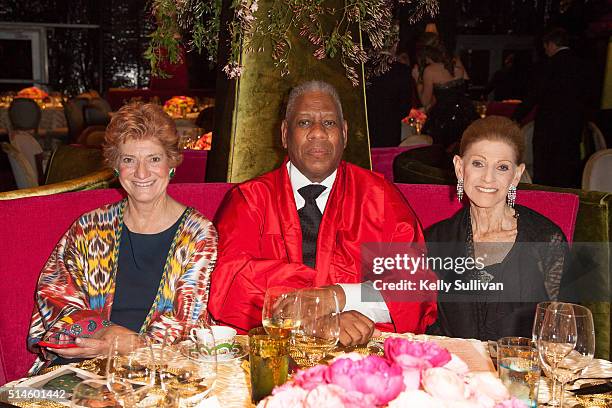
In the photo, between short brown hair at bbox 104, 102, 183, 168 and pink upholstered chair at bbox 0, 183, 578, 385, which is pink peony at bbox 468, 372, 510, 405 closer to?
short brown hair at bbox 104, 102, 183, 168

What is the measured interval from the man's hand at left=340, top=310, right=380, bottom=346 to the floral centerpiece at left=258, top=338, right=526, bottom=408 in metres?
0.96

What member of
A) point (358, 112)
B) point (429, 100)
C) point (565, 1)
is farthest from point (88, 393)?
point (565, 1)

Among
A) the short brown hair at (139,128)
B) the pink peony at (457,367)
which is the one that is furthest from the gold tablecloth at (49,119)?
the pink peony at (457,367)

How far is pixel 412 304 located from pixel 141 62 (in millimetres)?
12891

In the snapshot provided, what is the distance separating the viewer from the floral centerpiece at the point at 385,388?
1085 mm

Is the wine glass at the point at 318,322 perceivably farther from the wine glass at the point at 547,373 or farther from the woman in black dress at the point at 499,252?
the woman in black dress at the point at 499,252

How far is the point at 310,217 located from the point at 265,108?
0.84m

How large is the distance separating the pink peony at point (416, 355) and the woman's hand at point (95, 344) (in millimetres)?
1374

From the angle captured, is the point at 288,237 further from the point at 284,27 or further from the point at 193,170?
the point at 193,170

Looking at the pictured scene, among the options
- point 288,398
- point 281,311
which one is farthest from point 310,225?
point 288,398

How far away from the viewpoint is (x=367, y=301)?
2748mm

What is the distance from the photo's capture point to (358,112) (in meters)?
3.74

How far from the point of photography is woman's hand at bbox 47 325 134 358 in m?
2.42

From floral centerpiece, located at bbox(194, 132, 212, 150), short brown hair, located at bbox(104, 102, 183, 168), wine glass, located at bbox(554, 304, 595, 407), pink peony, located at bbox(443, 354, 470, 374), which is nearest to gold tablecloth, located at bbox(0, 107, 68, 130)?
floral centerpiece, located at bbox(194, 132, 212, 150)
